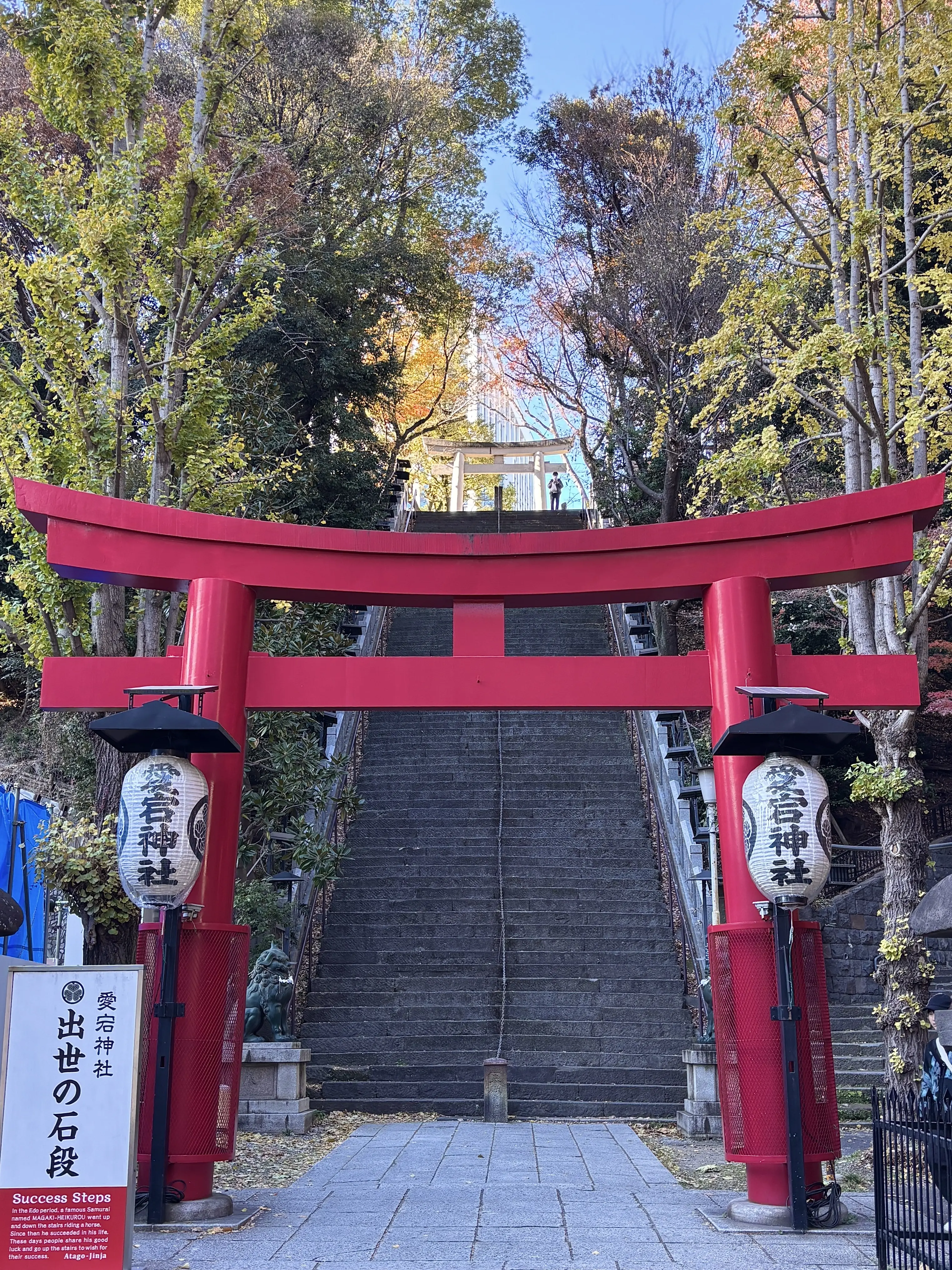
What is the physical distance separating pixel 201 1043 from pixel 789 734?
3766mm

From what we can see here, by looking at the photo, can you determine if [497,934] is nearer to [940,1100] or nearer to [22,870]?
[22,870]

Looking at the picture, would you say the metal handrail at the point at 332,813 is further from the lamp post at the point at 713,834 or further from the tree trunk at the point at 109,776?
the lamp post at the point at 713,834

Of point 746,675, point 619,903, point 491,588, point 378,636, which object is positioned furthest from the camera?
point 378,636

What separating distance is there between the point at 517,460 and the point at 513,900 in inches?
638

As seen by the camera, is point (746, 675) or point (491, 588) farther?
point (491, 588)

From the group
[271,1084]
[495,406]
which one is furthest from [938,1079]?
[495,406]

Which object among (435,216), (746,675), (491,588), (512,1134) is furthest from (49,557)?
→ (435,216)

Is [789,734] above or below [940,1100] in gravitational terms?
above

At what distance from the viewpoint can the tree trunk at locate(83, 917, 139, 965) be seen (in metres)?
7.97

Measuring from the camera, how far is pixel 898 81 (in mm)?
8656

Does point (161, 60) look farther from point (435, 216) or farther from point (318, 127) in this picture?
point (435, 216)

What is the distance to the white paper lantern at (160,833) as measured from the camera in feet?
20.0

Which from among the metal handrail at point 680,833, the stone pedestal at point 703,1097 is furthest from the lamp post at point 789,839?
the metal handrail at point 680,833

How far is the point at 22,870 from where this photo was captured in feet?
38.8
